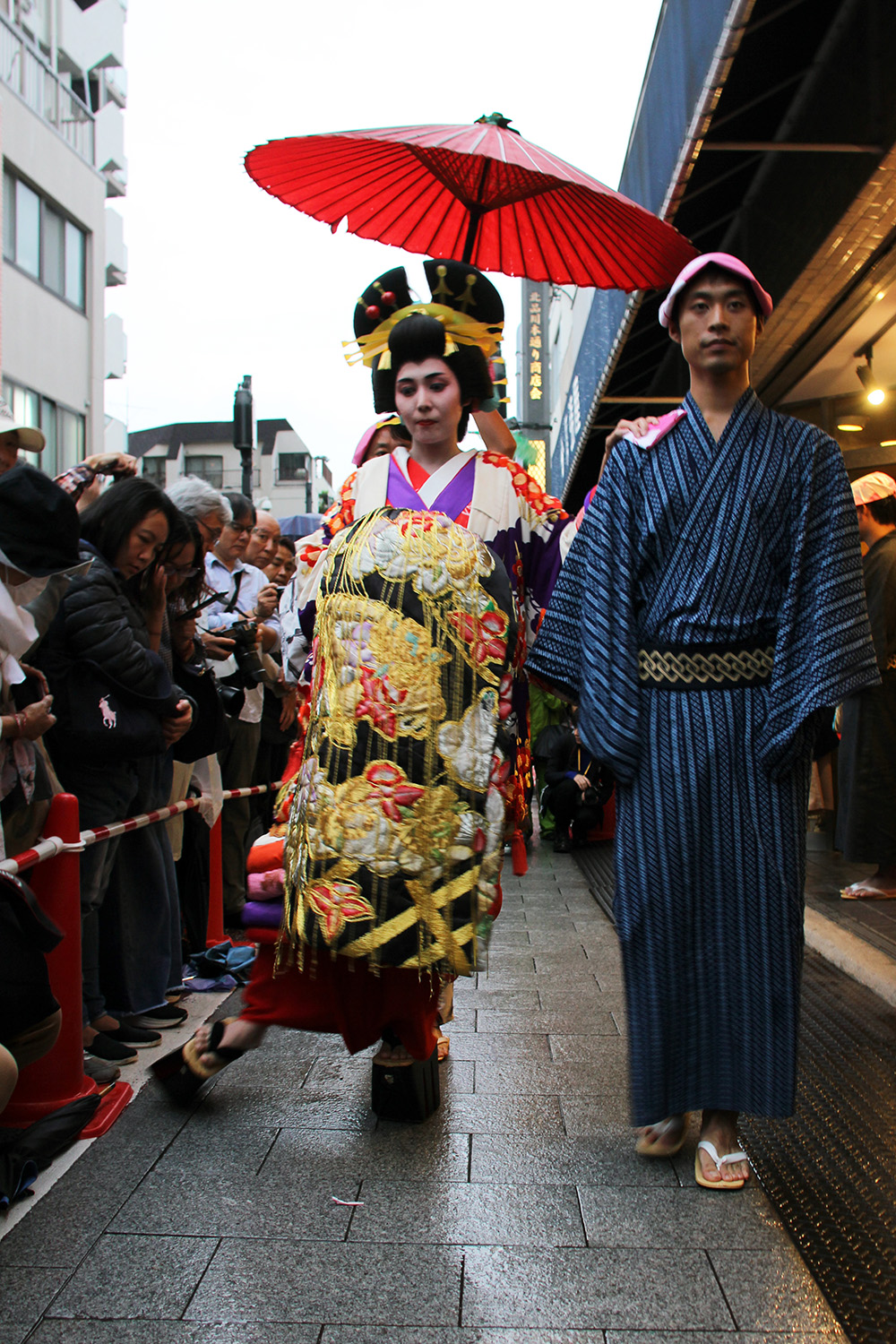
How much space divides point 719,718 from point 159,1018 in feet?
7.25

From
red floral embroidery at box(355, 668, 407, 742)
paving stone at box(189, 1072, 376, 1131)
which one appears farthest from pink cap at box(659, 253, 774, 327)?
paving stone at box(189, 1072, 376, 1131)

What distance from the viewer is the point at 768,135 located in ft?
17.4

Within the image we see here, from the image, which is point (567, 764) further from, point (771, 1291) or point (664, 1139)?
point (771, 1291)

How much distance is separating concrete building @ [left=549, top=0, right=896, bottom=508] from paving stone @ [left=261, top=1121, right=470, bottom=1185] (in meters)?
3.51

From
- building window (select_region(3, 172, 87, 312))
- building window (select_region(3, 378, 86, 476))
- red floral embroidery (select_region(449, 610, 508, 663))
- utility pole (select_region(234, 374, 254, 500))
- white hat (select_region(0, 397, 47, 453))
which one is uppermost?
building window (select_region(3, 172, 87, 312))

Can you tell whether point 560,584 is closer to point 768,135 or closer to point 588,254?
point 588,254

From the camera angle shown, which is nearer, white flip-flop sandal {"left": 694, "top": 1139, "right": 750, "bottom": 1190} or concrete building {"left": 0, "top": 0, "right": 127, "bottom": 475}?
white flip-flop sandal {"left": 694, "top": 1139, "right": 750, "bottom": 1190}

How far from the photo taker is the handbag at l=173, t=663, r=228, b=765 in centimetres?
406

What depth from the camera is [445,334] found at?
3066 mm

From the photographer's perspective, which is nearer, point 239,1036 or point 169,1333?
point 169,1333

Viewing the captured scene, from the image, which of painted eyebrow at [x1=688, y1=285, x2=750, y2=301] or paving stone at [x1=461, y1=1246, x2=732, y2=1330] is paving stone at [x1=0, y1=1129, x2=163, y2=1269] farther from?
painted eyebrow at [x1=688, y1=285, x2=750, y2=301]

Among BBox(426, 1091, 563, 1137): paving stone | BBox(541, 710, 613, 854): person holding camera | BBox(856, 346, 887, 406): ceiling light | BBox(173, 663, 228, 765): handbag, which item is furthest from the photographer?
BBox(541, 710, 613, 854): person holding camera

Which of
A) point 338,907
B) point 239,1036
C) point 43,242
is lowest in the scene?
point 239,1036

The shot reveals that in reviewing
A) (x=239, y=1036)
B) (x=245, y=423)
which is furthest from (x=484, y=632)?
(x=245, y=423)
